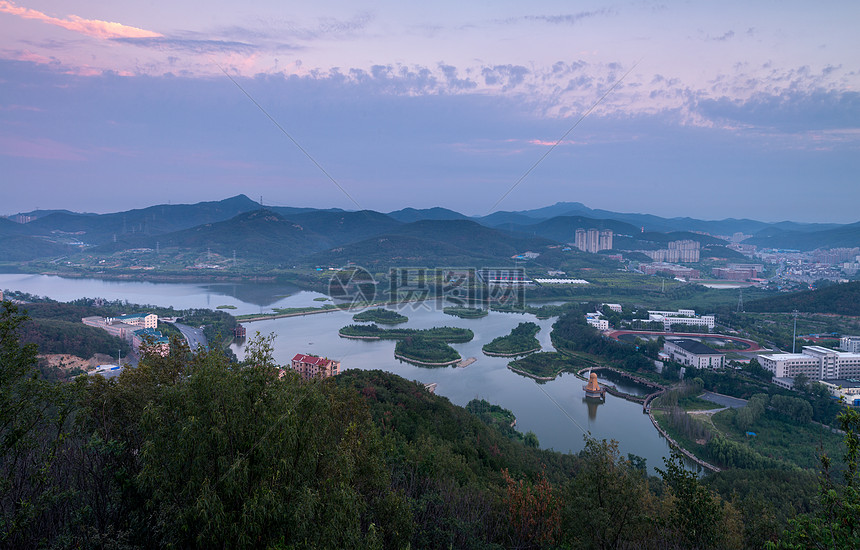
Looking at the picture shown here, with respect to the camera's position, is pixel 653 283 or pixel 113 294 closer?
pixel 113 294

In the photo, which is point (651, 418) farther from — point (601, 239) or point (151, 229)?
point (151, 229)

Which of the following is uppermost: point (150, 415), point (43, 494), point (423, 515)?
point (150, 415)

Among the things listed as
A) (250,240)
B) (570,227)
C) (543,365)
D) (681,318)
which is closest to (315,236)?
(250,240)

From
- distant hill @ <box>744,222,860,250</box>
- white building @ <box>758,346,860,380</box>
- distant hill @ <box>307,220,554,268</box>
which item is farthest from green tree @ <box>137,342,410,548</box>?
distant hill @ <box>744,222,860,250</box>

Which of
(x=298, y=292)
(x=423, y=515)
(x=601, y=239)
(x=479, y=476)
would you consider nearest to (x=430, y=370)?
Answer: (x=479, y=476)

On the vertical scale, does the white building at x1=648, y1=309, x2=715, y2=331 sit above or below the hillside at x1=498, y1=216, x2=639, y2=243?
below

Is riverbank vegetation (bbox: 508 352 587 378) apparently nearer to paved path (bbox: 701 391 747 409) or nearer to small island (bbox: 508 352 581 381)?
small island (bbox: 508 352 581 381)

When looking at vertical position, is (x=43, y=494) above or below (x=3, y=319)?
below
